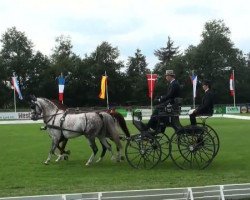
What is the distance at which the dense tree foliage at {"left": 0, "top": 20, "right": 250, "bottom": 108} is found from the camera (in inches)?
3137

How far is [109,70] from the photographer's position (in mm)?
84125

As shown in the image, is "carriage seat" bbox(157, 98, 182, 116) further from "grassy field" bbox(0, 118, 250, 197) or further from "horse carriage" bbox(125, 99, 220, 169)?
"grassy field" bbox(0, 118, 250, 197)

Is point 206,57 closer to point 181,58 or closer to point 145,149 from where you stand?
point 181,58

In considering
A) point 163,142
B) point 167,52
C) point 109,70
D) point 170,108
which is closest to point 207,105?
point 170,108

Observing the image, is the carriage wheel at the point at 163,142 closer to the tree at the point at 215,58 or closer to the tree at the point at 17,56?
the tree at the point at 17,56

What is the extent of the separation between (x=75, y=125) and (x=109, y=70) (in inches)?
2812

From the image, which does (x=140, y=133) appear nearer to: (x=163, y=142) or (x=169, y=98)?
(x=169, y=98)

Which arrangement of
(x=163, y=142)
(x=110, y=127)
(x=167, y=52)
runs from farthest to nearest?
(x=167, y=52)
(x=163, y=142)
(x=110, y=127)

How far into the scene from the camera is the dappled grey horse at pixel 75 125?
42.3ft

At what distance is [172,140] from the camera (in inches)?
465

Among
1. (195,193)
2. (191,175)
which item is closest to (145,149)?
(191,175)

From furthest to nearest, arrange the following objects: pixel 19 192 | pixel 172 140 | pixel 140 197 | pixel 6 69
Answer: pixel 6 69 → pixel 172 140 → pixel 19 192 → pixel 140 197

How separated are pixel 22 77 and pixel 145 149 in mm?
73040

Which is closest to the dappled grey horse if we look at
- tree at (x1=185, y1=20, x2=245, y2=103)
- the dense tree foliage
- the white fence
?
the white fence
